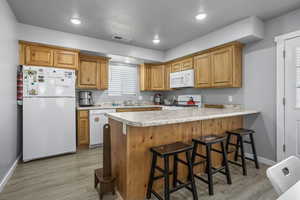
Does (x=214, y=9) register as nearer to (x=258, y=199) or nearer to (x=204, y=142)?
(x=204, y=142)

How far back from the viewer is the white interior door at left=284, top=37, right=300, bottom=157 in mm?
2385

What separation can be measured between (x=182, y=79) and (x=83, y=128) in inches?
107

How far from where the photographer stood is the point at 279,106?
100 inches

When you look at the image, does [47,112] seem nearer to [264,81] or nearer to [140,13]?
[140,13]

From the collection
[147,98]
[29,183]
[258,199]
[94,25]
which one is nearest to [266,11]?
[258,199]

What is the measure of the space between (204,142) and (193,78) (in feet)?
7.35

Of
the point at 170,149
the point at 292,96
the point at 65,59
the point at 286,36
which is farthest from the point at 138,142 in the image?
the point at 286,36

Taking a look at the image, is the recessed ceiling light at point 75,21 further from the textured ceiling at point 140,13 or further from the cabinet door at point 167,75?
the cabinet door at point 167,75

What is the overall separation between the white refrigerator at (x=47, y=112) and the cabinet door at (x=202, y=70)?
110 inches

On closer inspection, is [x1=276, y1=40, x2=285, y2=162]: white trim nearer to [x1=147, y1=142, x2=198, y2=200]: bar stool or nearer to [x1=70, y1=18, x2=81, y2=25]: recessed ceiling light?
[x1=147, y1=142, x2=198, y2=200]: bar stool

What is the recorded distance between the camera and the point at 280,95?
99.7 inches

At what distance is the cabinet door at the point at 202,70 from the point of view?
135 inches

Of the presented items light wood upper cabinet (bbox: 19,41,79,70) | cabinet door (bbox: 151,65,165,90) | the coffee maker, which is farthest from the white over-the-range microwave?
light wood upper cabinet (bbox: 19,41,79,70)

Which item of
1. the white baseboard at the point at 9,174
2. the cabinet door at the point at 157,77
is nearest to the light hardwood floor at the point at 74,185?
the white baseboard at the point at 9,174
